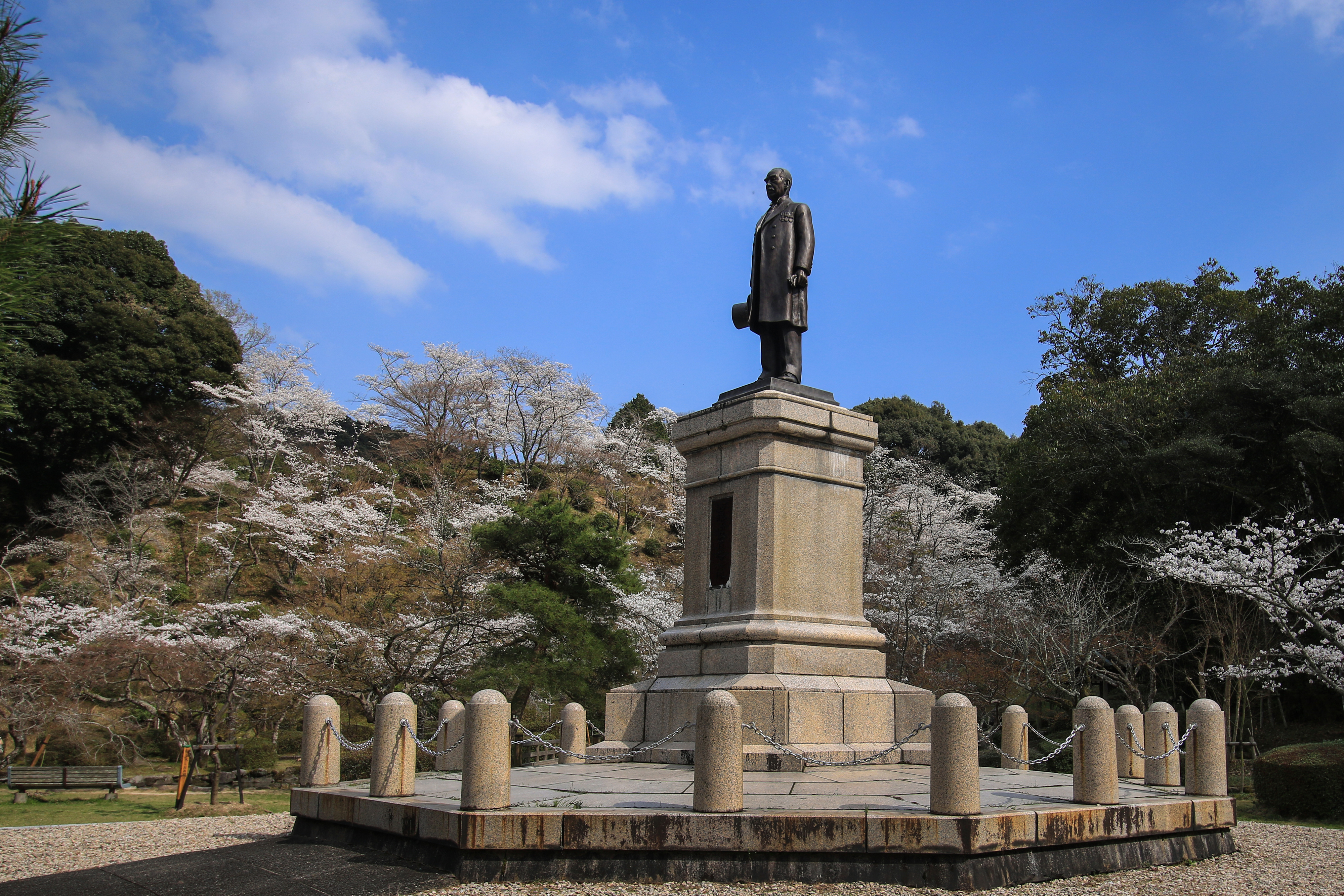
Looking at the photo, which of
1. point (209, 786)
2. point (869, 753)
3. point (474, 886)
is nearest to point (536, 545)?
point (209, 786)

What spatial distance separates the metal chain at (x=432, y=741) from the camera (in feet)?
22.8

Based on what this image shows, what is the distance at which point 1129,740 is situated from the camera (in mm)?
8945

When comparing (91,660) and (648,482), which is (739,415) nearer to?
(91,660)

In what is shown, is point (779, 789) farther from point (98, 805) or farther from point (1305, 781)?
point (98, 805)

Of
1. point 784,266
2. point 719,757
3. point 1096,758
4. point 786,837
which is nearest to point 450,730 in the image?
point 719,757

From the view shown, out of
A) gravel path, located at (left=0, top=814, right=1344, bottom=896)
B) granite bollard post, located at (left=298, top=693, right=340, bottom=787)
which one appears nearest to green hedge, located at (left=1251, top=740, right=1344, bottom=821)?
gravel path, located at (left=0, top=814, right=1344, bottom=896)

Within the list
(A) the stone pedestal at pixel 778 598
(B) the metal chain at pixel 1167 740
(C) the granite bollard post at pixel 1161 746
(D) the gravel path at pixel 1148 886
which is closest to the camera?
(D) the gravel path at pixel 1148 886

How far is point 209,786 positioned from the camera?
18.8m

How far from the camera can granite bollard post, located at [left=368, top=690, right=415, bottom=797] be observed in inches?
277

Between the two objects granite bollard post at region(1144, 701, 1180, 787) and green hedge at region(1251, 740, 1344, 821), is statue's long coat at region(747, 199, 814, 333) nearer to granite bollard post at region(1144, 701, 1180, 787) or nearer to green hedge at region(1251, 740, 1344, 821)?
granite bollard post at region(1144, 701, 1180, 787)

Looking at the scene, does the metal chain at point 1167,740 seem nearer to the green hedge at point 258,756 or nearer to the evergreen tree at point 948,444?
the green hedge at point 258,756

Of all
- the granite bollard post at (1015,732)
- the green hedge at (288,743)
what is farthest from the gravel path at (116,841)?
the green hedge at (288,743)

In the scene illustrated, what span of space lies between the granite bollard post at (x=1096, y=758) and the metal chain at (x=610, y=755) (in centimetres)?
285

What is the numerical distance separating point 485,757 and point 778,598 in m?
4.12
